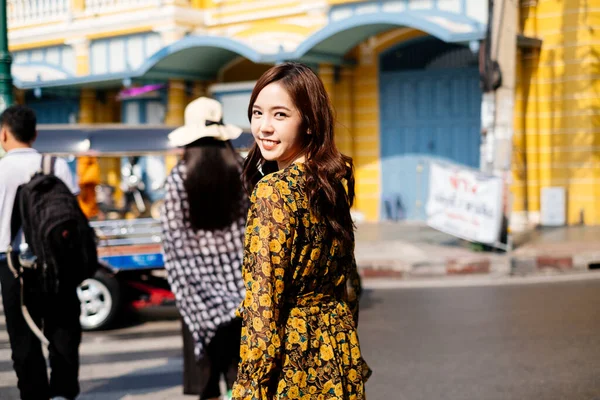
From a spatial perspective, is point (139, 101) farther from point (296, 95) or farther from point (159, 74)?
point (296, 95)

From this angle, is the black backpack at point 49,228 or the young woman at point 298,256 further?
the black backpack at point 49,228

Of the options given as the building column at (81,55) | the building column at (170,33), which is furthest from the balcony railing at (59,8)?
the building column at (81,55)

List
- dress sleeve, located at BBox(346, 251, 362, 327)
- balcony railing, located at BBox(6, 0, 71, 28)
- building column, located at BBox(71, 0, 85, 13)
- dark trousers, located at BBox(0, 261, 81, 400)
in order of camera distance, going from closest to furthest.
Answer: dress sleeve, located at BBox(346, 251, 362, 327)
dark trousers, located at BBox(0, 261, 81, 400)
building column, located at BBox(71, 0, 85, 13)
balcony railing, located at BBox(6, 0, 71, 28)

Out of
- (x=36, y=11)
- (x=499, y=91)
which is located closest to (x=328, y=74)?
(x=499, y=91)

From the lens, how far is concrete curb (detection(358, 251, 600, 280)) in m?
11.0

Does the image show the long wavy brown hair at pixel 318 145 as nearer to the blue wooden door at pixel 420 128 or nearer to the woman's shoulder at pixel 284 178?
the woman's shoulder at pixel 284 178

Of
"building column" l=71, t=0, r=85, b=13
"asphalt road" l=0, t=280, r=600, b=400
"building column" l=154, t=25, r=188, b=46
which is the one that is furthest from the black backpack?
"building column" l=71, t=0, r=85, b=13

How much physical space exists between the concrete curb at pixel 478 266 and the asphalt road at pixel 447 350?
5.40 ft

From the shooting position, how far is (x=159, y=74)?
59.3 feet

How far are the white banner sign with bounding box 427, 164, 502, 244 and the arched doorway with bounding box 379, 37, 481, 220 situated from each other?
3788mm

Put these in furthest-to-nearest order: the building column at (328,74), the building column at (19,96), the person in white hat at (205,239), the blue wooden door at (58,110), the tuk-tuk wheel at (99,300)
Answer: the building column at (19,96), the blue wooden door at (58,110), the building column at (328,74), the tuk-tuk wheel at (99,300), the person in white hat at (205,239)

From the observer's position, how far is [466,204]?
12.0 metres

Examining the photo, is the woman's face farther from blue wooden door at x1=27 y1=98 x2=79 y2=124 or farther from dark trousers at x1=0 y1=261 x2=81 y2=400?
blue wooden door at x1=27 y1=98 x2=79 y2=124

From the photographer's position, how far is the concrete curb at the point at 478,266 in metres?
11.0
